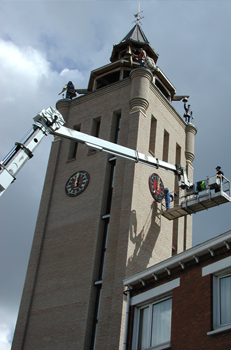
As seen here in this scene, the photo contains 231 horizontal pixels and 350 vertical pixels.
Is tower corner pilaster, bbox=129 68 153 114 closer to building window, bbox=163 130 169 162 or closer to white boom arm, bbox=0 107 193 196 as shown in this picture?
building window, bbox=163 130 169 162

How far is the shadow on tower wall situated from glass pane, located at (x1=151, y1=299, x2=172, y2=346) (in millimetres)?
9593

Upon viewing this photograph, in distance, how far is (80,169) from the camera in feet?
125

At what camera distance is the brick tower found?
30.4 metres

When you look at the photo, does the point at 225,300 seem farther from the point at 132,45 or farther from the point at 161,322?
the point at 132,45

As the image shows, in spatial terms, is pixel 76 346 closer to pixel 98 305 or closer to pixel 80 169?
pixel 98 305

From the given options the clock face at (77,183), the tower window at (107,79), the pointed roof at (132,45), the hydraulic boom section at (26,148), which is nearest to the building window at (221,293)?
the hydraulic boom section at (26,148)

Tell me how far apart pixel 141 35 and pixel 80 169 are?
19.0 metres

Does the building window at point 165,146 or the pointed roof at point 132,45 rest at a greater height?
the pointed roof at point 132,45

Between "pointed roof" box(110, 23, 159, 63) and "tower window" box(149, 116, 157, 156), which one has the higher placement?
"pointed roof" box(110, 23, 159, 63)

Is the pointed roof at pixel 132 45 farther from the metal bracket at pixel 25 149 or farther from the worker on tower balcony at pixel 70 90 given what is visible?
the metal bracket at pixel 25 149

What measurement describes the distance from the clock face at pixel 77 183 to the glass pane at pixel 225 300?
19.3 m

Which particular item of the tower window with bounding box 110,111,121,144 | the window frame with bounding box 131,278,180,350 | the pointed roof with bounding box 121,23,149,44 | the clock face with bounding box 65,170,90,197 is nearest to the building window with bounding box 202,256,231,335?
the window frame with bounding box 131,278,180,350

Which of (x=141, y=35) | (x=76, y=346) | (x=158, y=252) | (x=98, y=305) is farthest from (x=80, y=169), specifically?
(x=141, y=35)

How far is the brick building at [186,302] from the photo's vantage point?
1777 centimetres
